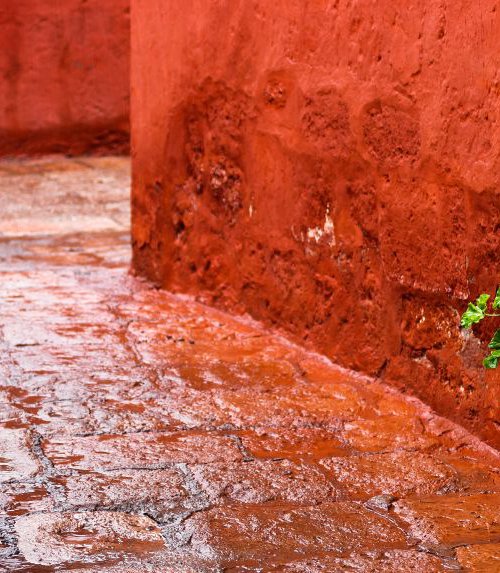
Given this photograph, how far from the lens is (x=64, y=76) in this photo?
9320 mm

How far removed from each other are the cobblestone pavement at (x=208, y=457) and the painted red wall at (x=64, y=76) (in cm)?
452

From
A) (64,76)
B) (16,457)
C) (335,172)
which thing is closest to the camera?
(16,457)

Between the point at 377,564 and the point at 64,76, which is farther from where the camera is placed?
the point at 64,76

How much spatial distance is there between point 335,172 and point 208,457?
4.14 feet

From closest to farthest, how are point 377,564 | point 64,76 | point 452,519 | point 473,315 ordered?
point 377,564
point 452,519
point 473,315
point 64,76

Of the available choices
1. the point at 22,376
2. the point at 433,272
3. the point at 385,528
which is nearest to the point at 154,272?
the point at 22,376

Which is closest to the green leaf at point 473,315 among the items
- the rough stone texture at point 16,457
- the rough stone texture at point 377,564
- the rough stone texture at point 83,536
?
the rough stone texture at point 377,564

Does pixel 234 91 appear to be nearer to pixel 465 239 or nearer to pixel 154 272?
pixel 154 272

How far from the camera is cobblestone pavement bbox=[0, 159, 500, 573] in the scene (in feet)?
8.59

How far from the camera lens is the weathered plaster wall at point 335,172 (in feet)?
11.0

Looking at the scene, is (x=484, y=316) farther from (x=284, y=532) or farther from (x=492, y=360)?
(x=284, y=532)

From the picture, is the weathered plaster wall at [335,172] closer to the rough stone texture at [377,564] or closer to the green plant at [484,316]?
the green plant at [484,316]

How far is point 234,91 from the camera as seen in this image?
4566 mm

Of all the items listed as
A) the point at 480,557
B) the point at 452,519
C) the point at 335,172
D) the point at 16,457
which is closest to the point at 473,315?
the point at 452,519
